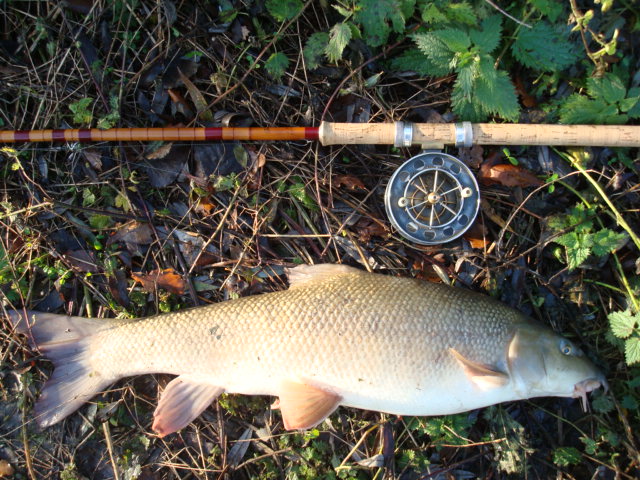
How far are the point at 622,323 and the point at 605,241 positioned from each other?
0.49 meters

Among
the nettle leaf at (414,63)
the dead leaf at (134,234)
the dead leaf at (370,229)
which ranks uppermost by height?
the nettle leaf at (414,63)

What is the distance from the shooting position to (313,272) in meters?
2.75

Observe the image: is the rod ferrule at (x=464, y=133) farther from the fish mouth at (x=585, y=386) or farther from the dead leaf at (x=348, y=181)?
the fish mouth at (x=585, y=386)

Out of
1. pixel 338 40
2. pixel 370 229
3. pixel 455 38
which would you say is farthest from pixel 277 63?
pixel 370 229

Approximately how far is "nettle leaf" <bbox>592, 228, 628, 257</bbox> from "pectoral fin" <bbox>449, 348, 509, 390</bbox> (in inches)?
38.3

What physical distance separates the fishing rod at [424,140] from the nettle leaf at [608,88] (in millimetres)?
219

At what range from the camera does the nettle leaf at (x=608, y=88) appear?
277cm

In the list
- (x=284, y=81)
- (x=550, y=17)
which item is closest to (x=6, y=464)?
(x=284, y=81)

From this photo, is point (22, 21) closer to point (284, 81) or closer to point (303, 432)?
point (284, 81)

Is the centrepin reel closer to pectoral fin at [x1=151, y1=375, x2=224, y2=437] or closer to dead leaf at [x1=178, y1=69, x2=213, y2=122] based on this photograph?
dead leaf at [x1=178, y1=69, x2=213, y2=122]

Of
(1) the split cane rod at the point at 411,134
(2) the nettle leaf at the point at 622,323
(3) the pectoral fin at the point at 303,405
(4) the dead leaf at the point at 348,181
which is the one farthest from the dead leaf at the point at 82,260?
(2) the nettle leaf at the point at 622,323

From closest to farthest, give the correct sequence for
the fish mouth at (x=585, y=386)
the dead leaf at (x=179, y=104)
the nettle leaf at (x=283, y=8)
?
1. the fish mouth at (x=585, y=386)
2. the nettle leaf at (x=283, y=8)
3. the dead leaf at (x=179, y=104)

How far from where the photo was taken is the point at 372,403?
8.40ft

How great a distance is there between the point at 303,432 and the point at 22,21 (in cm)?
315
